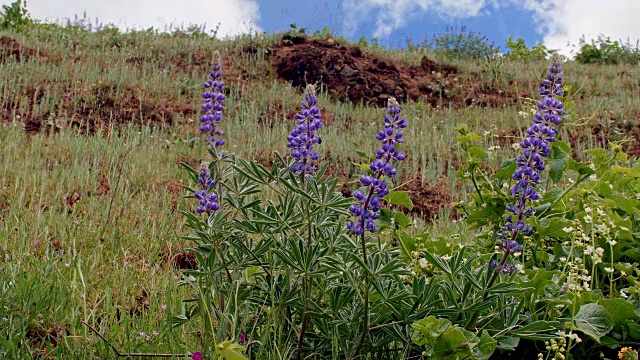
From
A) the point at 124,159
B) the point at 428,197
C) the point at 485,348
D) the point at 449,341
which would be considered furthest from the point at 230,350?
the point at 428,197

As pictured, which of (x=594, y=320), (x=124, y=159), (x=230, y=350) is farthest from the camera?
(x=124, y=159)

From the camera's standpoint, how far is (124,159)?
14.2ft

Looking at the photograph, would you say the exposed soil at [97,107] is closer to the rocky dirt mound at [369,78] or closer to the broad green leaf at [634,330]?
the rocky dirt mound at [369,78]

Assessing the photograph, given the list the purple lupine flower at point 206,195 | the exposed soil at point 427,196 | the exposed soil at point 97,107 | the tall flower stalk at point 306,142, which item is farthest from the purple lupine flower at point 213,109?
the exposed soil at point 97,107

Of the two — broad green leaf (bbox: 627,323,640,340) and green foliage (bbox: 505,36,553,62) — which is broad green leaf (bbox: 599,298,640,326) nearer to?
broad green leaf (bbox: 627,323,640,340)

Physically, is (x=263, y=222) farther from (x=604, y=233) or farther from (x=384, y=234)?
(x=384, y=234)

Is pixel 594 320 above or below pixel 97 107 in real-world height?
below

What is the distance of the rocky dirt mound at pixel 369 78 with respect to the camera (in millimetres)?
12727

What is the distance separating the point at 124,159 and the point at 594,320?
3241 mm

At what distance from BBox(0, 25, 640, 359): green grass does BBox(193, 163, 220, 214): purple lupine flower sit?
547mm

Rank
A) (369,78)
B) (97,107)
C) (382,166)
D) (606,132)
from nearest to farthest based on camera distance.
A: (382,166) → (606,132) → (97,107) → (369,78)

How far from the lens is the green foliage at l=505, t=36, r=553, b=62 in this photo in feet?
56.4

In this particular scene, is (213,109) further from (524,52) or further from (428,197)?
(524,52)

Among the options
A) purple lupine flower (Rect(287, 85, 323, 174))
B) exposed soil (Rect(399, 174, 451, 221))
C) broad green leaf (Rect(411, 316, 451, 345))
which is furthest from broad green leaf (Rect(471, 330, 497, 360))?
exposed soil (Rect(399, 174, 451, 221))
